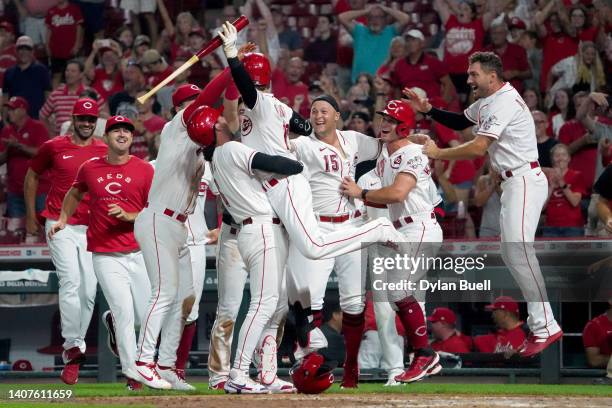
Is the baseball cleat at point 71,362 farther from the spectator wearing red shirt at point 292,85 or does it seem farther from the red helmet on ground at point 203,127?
the spectator wearing red shirt at point 292,85

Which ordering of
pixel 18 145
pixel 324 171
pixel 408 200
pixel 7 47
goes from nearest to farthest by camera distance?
pixel 324 171 < pixel 408 200 < pixel 18 145 < pixel 7 47

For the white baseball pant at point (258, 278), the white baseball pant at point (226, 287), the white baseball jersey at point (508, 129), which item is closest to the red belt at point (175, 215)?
the white baseball pant at point (226, 287)

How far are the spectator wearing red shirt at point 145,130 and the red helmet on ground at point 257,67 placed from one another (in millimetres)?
4181

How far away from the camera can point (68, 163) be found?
32.3ft

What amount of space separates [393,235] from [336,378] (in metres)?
2.68

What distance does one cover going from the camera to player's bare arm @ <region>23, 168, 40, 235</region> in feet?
33.7

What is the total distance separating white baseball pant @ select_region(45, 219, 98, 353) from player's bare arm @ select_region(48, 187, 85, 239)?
0.43 meters

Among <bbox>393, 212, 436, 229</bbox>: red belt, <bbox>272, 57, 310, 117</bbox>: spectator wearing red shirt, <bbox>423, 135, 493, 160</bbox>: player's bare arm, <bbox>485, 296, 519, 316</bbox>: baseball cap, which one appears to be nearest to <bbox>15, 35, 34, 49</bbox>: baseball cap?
<bbox>272, 57, 310, 117</bbox>: spectator wearing red shirt

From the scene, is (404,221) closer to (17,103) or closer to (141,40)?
(17,103)

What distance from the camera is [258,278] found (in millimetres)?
8148

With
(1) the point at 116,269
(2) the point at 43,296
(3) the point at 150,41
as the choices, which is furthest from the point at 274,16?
(1) the point at 116,269

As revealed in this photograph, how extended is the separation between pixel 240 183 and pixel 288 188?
305 mm

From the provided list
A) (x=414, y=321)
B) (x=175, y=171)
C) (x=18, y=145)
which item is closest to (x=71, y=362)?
(x=175, y=171)

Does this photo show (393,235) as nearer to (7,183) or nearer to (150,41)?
(7,183)
